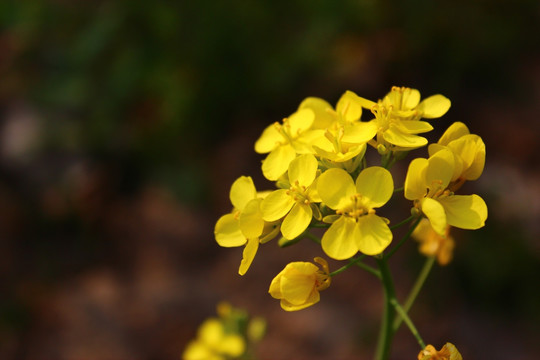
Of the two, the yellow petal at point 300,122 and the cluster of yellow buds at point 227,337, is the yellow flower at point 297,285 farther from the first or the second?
the cluster of yellow buds at point 227,337

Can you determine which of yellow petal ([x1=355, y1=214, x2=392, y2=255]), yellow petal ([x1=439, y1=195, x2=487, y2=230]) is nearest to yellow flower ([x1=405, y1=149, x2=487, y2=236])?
yellow petal ([x1=439, y1=195, x2=487, y2=230])

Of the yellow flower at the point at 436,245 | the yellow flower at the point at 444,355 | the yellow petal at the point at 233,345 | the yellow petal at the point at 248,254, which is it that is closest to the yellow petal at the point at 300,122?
the yellow petal at the point at 248,254

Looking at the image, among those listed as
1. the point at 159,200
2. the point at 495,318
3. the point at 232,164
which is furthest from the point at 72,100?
the point at 495,318

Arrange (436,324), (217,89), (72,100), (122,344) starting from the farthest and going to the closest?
(217,89)
(72,100)
(122,344)
(436,324)

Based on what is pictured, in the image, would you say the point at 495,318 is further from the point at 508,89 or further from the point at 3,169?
the point at 3,169

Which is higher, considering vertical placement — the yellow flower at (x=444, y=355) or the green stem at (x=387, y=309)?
the green stem at (x=387, y=309)
